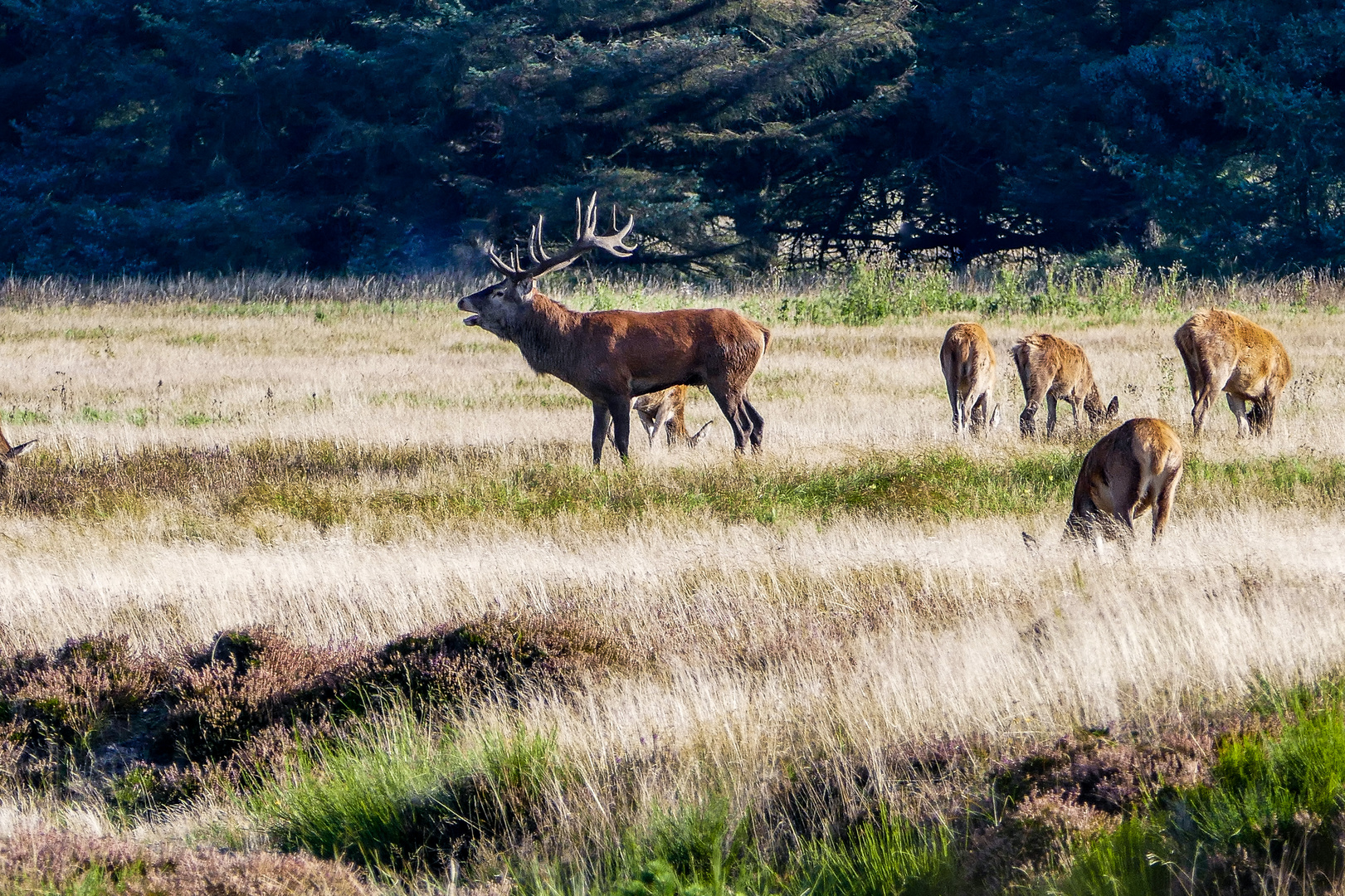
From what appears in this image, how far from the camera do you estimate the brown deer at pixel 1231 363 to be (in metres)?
13.0

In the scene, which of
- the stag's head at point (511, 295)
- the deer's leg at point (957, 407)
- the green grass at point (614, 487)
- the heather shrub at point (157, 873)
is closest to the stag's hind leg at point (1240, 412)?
the green grass at point (614, 487)

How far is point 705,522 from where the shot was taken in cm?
1048

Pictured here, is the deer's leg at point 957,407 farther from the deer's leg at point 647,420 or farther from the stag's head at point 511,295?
the stag's head at point 511,295

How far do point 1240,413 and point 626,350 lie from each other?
5.75m

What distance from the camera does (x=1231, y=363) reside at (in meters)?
13.2

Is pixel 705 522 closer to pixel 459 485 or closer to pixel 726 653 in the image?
pixel 459 485

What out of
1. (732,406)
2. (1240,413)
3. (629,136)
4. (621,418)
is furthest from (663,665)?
(629,136)

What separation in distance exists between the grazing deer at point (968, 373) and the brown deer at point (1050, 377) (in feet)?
0.96

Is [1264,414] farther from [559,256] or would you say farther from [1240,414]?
[559,256]

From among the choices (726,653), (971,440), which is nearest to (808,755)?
(726,653)

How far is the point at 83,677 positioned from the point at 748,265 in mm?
36472

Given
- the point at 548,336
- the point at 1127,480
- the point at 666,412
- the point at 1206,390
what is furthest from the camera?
the point at 666,412

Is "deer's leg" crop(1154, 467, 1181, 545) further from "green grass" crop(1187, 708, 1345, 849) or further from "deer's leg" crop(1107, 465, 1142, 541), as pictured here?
"green grass" crop(1187, 708, 1345, 849)

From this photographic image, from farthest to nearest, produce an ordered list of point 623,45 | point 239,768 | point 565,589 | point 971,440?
point 623,45 < point 971,440 < point 565,589 < point 239,768
